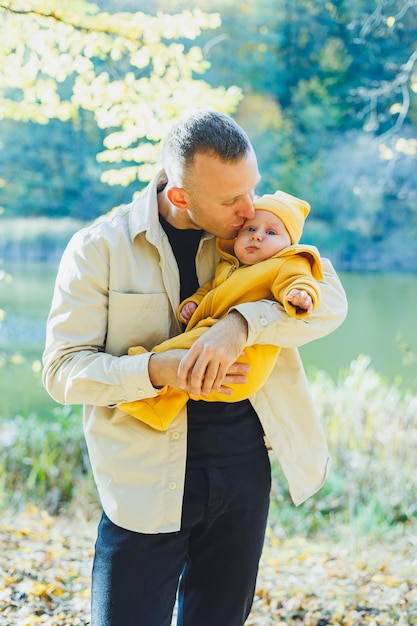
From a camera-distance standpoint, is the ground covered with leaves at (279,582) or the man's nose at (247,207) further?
the ground covered with leaves at (279,582)

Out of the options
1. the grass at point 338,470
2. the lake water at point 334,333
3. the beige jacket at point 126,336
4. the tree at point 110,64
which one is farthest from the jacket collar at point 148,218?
the lake water at point 334,333

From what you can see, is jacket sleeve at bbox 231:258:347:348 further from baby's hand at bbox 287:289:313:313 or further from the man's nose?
the man's nose

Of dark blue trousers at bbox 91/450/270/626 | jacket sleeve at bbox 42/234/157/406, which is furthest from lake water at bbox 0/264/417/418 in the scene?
jacket sleeve at bbox 42/234/157/406

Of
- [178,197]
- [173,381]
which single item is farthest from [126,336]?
[178,197]

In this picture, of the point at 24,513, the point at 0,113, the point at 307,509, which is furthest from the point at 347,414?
the point at 0,113

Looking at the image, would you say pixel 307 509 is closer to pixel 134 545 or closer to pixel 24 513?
pixel 24 513

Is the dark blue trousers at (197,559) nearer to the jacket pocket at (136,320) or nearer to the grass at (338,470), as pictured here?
the jacket pocket at (136,320)

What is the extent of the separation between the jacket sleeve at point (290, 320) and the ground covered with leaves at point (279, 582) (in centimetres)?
120

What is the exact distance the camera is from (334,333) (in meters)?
7.60

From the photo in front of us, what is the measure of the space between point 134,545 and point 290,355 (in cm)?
47

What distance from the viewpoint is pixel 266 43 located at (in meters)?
7.60

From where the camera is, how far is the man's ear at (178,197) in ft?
4.59

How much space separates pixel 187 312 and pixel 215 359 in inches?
6.8

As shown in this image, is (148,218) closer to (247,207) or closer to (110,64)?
(247,207)
